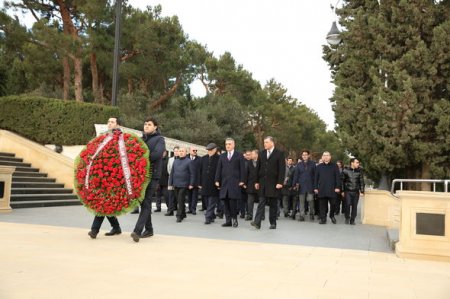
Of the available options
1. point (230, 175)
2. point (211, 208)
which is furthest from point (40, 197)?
point (230, 175)

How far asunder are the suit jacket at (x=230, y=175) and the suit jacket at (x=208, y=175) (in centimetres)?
79

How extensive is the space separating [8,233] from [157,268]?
11.9 feet

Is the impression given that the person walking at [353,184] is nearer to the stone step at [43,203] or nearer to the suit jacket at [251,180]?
the suit jacket at [251,180]

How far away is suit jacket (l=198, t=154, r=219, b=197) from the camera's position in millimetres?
11070

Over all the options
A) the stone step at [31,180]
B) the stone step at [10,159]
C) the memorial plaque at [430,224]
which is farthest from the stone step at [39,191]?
the memorial plaque at [430,224]

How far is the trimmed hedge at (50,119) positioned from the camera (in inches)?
705

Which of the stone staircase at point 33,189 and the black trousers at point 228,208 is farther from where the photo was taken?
the stone staircase at point 33,189

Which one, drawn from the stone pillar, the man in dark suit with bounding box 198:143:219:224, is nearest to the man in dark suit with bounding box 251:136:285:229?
the man in dark suit with bounding box 198:143:219:224

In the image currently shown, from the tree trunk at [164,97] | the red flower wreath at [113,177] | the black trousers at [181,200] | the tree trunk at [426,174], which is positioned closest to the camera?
the red flower wreath at [113,177]

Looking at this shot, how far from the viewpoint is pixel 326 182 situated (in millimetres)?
11680

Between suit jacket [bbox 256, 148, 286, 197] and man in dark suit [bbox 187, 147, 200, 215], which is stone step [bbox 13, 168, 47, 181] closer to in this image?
man in dark suit [bbox 187, 147, 200, 215]

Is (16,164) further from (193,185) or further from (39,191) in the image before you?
(193,185)

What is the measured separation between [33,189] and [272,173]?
8004mm

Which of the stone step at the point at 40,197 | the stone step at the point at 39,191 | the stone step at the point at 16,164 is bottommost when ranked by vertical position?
the stone step at the point at 40,197
